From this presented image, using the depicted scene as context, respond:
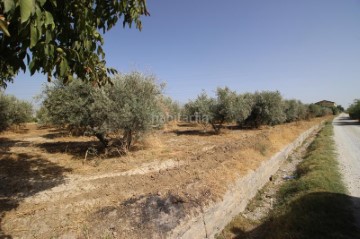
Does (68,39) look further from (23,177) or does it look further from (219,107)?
(219,107)

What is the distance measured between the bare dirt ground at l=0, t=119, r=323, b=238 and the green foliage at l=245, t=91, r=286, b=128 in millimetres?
Answer: 13986

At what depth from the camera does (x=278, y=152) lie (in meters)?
11.1

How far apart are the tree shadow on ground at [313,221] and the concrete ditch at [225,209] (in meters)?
0.51

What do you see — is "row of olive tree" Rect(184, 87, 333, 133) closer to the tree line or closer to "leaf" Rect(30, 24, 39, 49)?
the tree line

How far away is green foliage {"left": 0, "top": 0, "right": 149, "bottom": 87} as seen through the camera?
200cm

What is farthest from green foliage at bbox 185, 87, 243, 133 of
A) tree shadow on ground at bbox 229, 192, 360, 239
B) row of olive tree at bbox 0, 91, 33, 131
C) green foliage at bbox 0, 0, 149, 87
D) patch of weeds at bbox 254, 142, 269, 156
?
row of olive tree at bbox 0, 91, 33, 131

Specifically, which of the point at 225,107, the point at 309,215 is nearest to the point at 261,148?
the point at 309,215

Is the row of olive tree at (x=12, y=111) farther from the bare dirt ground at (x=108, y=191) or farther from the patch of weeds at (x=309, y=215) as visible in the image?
the patch of weeds at (x=309, y=215)

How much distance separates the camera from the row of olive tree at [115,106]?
873cm

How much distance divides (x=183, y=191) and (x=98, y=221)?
6.89ft

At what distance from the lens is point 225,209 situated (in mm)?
5469

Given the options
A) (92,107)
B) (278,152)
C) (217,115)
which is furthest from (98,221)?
(217,115)

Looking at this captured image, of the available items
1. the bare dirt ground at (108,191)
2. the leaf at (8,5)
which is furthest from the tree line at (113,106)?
the leaf at (8,5)

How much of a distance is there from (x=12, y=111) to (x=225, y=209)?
20.5 m
